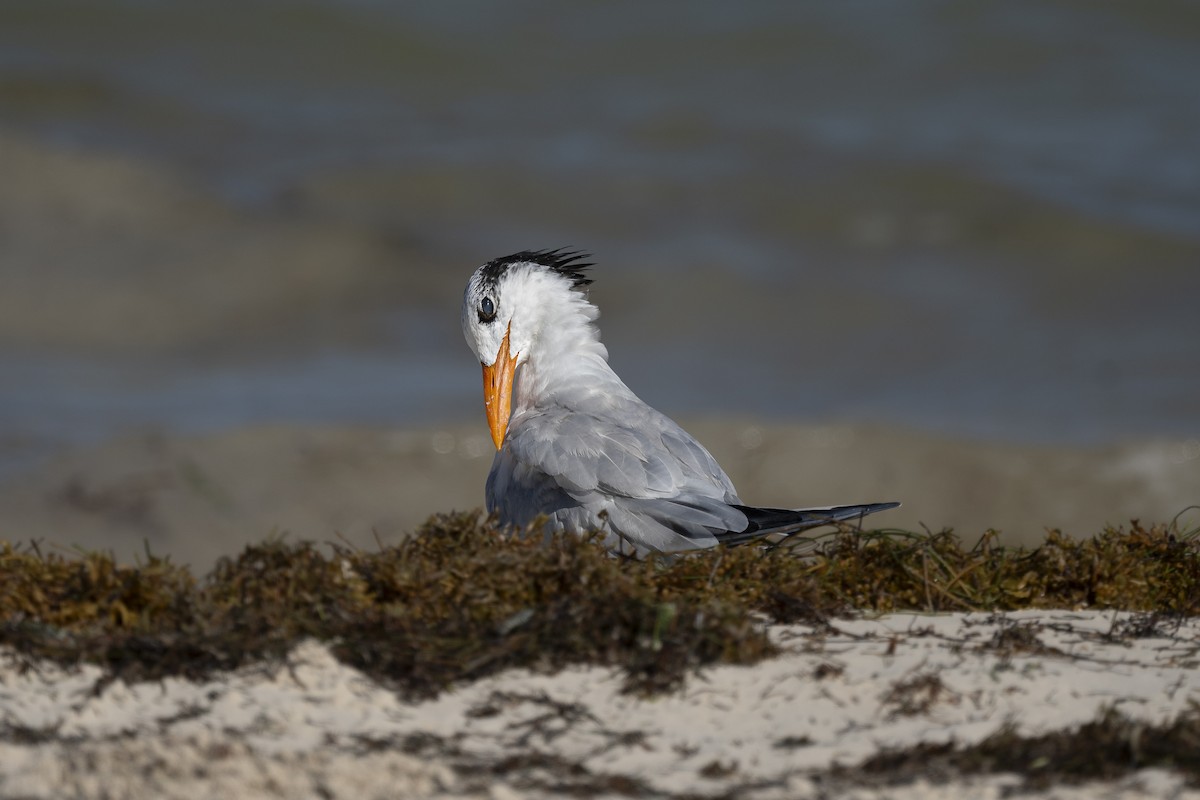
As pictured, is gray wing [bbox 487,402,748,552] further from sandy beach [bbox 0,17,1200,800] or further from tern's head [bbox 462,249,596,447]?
sandy beach [bbox 0,17,1200,800]

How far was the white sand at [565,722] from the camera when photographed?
264cm

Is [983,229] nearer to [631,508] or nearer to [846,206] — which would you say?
[846,206]

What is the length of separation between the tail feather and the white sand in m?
0.90

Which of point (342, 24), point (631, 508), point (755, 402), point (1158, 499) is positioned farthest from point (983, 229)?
point (631, 508)

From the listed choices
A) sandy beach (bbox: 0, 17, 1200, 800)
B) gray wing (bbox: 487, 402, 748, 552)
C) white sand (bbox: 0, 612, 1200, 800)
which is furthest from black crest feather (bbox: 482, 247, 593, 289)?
white sand (bbox: 0, 612, 1200, 800)

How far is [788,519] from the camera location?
4.32 m

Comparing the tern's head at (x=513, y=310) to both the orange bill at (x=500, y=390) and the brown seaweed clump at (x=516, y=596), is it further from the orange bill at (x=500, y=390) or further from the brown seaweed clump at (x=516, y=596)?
the brown seaweed clump at (x=516, y=596)

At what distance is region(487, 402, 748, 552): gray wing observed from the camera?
180 inches

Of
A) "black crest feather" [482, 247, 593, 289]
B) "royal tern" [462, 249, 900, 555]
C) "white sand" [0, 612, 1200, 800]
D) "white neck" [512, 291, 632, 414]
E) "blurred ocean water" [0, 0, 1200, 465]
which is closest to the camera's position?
"white sand" [0, 612, 1200, 800]

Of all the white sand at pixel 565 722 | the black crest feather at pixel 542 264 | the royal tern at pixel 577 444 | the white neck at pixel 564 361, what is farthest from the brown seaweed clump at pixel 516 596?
the black crest feather at pixel 542 264

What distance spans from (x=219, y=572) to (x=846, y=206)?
1404 centimetres

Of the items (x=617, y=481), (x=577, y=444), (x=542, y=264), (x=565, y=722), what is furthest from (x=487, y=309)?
(x=565, y=722)

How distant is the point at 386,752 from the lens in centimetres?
279

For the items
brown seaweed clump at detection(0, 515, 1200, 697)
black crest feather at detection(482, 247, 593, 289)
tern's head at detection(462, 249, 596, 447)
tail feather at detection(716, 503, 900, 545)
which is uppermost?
black crest feather at detection(482, 247, 593, 289)
